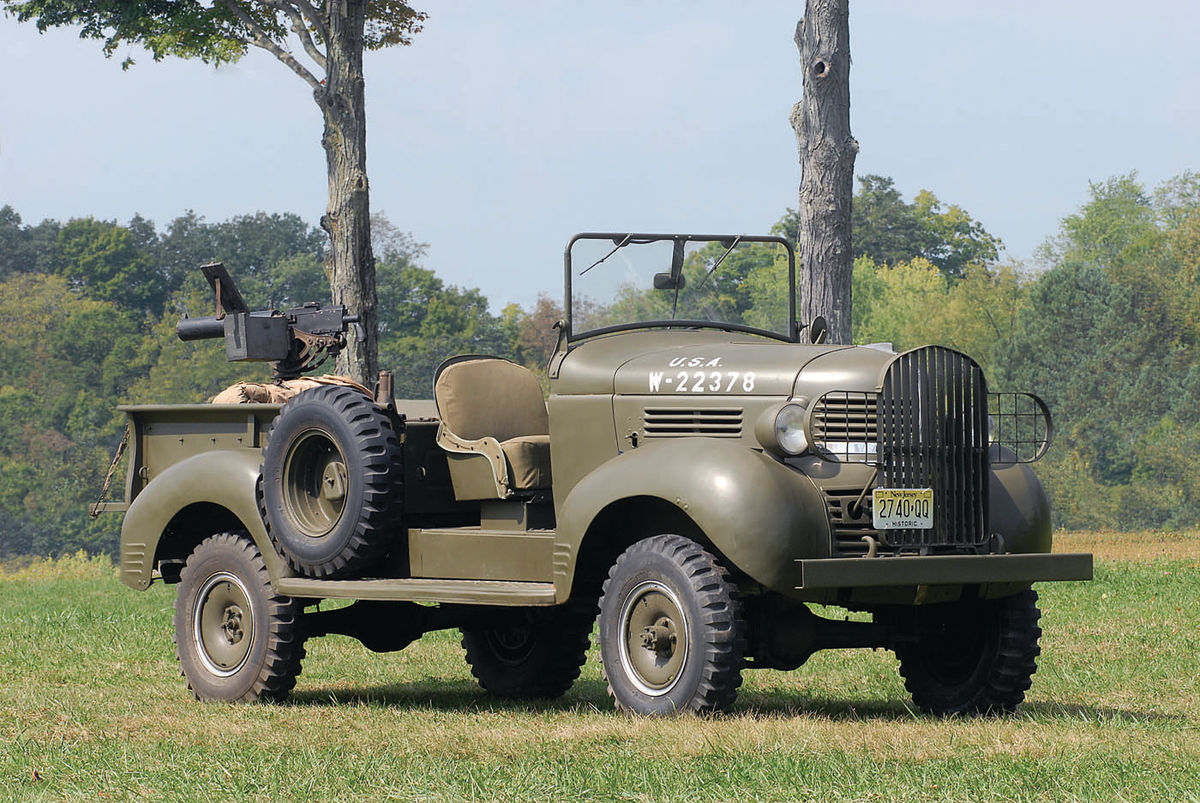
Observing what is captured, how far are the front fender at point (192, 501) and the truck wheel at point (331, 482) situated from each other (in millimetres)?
131

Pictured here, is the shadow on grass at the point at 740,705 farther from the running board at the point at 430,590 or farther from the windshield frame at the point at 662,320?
the windshield frame at the point at 662,320

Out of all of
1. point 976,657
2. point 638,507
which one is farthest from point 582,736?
point 976,657

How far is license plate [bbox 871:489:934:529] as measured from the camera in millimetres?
8062

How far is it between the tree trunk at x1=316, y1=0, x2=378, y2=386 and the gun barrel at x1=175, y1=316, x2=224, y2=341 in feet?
21.8

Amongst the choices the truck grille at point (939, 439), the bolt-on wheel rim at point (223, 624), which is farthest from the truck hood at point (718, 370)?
the bolt-on wheel rim at point (223, 624)

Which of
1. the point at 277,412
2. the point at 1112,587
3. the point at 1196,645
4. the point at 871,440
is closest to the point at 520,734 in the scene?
the point at 871,440

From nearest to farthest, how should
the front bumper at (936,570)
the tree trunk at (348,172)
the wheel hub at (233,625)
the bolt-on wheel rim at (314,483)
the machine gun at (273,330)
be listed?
the front bumper at (936,570) → the bolt-on wheel rim at (314,483) → the wheel hub at (233,625) → the machine gun at (273,330) → the tree trunk at (348,172)

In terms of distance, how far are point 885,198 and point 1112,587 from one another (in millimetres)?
74828

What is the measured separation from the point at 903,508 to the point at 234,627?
13.9ft

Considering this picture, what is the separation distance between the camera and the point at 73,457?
78.1m

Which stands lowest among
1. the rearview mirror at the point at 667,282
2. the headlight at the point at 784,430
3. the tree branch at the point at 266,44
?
the headlight at the point at 784,430

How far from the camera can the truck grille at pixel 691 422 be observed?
334 inches

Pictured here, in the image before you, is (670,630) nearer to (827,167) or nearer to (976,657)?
(976,657)

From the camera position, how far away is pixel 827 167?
1628 centimetres
